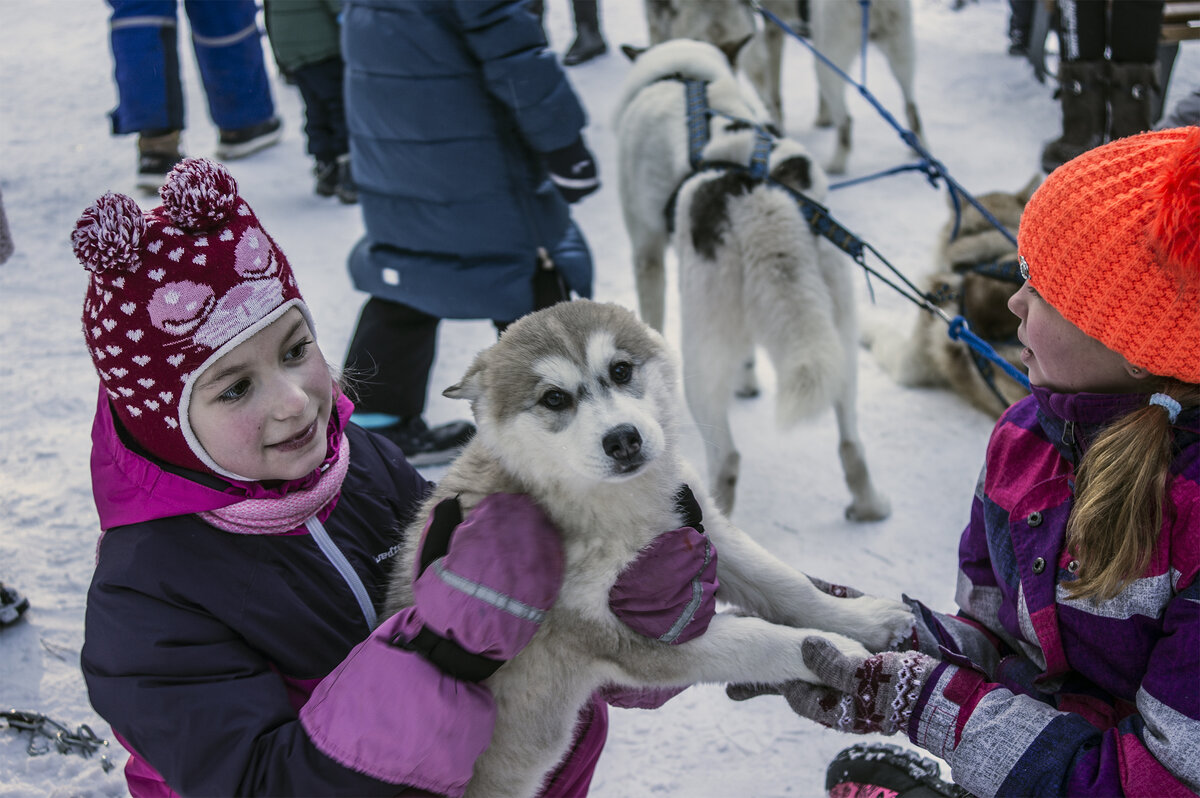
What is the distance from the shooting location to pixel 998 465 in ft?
5.30

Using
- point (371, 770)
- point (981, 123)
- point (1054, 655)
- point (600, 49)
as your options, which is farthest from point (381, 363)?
point (600, 49)

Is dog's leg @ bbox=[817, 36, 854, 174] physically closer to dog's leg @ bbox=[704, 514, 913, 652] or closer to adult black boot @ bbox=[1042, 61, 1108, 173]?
adult black boot @ bbox=[1042, 61, 1108, 173]

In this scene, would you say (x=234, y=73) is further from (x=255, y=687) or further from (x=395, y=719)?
(x=395, y=719)

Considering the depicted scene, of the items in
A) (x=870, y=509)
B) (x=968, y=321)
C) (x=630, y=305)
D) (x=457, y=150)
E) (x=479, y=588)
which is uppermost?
(x=457, y=150)

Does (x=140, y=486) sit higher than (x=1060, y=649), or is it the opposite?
(x=140, y=486)

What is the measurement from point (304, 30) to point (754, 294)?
149 inches

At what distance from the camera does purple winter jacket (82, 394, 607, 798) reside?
1210 millimetres

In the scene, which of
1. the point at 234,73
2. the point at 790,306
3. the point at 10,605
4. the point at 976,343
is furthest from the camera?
the point at 234,73

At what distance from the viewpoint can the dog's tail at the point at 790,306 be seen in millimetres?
2715

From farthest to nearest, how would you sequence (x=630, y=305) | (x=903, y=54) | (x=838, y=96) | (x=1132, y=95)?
1. (x=838, y=96)
2. (x=903, y=54)
3. (x=1132, y=95)
4. (x=630, y=305)

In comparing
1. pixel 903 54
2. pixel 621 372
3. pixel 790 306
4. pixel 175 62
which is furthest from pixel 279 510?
pixel 903 54

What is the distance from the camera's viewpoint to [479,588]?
1.36 m

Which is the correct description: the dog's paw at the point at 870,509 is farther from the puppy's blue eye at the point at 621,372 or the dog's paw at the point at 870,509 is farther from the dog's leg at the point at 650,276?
the puppy's blue eye at the point at 621,372

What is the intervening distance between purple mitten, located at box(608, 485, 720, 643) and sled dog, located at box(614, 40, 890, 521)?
4.10ft
